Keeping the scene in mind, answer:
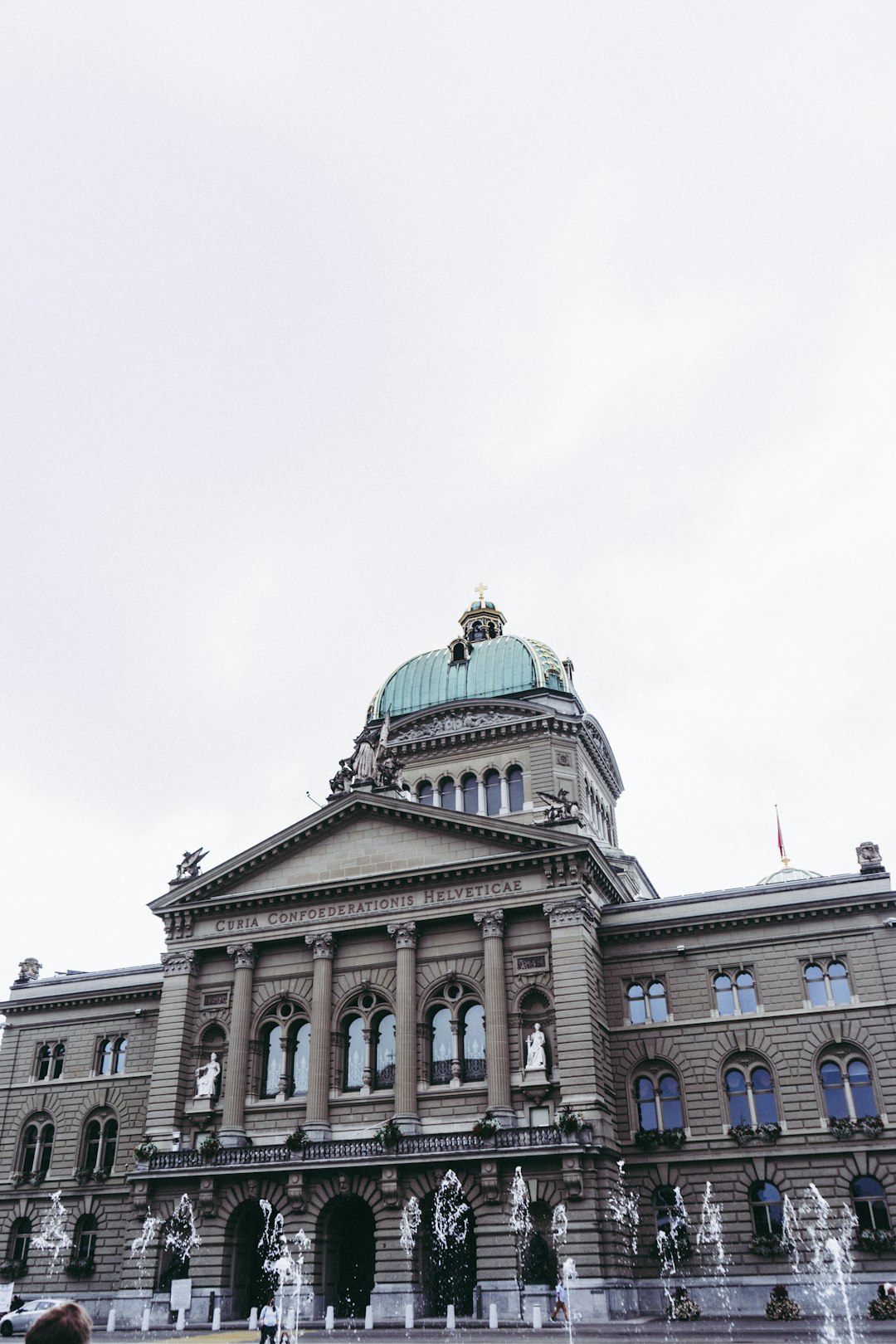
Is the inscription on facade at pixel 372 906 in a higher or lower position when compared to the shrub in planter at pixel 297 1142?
higher

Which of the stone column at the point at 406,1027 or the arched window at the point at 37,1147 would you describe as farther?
the arched window at the point at 37,1147

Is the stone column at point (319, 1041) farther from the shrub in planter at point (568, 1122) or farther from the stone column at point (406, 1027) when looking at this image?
the shrub in planter at point (568, 1122)

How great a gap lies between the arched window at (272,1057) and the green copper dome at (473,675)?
2386 centimetres

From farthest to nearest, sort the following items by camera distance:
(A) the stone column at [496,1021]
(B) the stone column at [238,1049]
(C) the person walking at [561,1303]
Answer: (B) the stone column at [238,1049] → (A) the stone column at [496,1021] → (C) the person walking at [561,1303]

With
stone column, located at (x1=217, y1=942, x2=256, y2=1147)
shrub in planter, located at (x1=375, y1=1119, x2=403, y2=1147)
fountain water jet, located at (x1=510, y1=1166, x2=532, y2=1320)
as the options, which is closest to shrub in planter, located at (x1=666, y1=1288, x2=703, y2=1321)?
fountain water jet, located at (x1=510, y1=1166, x2=532, y2=1320)

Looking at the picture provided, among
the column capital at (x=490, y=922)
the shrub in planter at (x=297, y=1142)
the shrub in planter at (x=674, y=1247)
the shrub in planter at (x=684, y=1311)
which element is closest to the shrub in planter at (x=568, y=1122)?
the shrub in planter at (x=674, y=1247)

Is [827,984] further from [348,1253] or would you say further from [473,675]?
[473,675]

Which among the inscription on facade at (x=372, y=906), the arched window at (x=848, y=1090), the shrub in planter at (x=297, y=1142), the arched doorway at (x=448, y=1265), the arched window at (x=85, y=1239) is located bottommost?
the arched doorway at (x=448, y=1265)

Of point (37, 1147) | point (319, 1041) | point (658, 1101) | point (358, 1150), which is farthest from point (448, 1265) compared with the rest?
point (37, 1147)

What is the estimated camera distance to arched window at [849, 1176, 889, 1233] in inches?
1631

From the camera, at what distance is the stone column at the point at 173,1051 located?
49.1 meters

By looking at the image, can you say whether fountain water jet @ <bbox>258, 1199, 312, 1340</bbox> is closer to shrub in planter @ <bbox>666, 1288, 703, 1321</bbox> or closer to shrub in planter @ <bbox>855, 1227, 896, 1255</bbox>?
shrub in planter @ <bbox>666, 1288, 703, 1321</bbox>

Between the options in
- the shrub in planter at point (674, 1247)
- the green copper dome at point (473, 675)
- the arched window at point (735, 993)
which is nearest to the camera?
the shrub in planter at point (674, 1247)

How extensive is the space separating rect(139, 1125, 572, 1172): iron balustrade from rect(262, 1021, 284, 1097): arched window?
11.6ft
